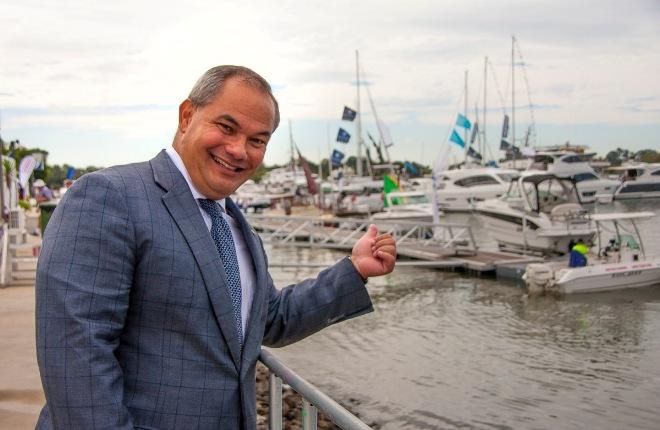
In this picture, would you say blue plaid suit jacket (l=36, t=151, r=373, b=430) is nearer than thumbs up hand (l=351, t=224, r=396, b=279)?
Yes

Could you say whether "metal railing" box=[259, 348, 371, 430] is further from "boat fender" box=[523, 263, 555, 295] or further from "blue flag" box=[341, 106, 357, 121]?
"blue flag" box=[341, 106, 357, 121]

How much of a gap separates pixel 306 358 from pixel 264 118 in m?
11.0

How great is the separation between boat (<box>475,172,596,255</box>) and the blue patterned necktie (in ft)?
73.7

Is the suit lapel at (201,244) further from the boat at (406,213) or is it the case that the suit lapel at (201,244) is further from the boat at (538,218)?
the boat at (406,213)

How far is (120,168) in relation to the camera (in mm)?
1788

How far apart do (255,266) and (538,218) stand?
77.3ft

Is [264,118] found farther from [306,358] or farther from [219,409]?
[306,358]


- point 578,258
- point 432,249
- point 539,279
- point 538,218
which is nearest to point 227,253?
point 539,279

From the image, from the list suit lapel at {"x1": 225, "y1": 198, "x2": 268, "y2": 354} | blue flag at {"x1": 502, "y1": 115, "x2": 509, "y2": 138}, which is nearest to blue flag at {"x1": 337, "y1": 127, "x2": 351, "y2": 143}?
blue flag at {"x1": 502, "y1": 115, "x2": 509, "y2": 138}

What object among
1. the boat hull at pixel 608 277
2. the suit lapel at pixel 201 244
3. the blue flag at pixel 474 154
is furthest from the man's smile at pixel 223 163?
the blue flag at pixel 474 154

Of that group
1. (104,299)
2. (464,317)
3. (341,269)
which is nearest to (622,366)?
(464,317)

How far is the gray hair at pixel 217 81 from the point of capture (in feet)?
6.07

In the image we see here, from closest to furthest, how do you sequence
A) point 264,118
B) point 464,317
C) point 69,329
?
point 69,329
point 264,118
point 464,317

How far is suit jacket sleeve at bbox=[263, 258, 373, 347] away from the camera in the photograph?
7.31 feet
